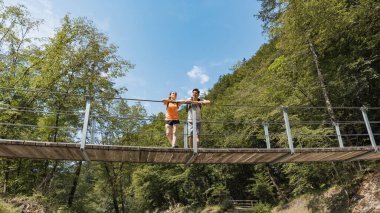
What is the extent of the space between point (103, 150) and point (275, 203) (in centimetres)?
2084

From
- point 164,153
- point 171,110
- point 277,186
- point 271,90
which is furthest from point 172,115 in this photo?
point 277,186

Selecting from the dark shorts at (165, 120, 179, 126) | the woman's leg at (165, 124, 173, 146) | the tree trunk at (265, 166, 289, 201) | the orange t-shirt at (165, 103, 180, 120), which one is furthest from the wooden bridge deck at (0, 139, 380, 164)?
the tree trunk at (265, 166, 289, 201)

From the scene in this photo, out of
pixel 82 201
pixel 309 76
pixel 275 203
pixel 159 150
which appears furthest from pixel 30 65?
pixel 275 203

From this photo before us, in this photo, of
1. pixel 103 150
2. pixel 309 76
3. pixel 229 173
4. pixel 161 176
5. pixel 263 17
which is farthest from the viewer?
pixel 161 176

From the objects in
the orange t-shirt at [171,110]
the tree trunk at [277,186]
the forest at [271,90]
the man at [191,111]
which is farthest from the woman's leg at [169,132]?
the tree trunk at [277,186]

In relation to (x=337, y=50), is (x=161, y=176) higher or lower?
lower

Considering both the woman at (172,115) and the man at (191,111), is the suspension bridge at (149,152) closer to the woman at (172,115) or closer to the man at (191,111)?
the man at (191,111)

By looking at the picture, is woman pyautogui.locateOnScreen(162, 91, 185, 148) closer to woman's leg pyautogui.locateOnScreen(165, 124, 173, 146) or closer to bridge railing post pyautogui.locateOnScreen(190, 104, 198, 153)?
woman's leg pyautogui.locateOnScreen(165, 124, 173, 146)

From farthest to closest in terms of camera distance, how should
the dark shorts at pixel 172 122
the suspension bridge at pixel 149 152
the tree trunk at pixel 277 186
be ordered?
the tree trunk at pixel 277 186
the dark shorts at pixel 172 122
the suspension bridge at pixel 149 152

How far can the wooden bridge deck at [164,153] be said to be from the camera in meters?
5.81

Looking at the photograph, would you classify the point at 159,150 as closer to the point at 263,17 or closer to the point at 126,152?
the point at 126,152

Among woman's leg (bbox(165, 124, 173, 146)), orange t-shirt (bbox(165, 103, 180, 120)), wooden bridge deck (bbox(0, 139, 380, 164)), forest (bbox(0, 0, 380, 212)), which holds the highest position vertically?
forest (bbox(0, 0, 380, 212))

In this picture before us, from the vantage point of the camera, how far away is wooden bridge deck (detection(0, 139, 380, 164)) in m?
5.81

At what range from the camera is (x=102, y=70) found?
61.4ft
